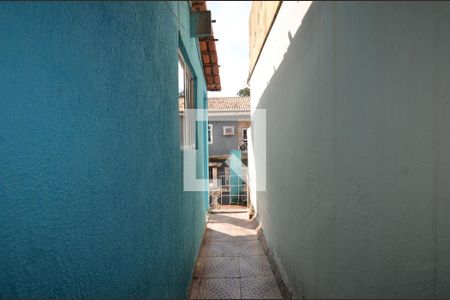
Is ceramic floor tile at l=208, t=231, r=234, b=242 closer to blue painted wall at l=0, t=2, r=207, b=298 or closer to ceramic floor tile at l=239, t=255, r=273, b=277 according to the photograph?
ceramic floor tile at l=239, t=255, r=273, b=277

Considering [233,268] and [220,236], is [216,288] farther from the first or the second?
[220,236]

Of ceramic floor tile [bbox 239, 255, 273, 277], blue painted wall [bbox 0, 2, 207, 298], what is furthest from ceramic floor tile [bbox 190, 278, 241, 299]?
blue painted wall [bbox 0, 2, 207, 298]

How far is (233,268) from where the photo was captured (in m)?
4.23

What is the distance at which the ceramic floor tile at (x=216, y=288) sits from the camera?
3.48m

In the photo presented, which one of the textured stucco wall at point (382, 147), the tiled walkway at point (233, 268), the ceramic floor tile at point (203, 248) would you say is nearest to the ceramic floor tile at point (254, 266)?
the tiled walkway at point (233, 268)

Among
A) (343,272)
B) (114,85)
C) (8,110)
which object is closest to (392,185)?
(343,272)

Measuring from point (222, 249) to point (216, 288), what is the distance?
1.34 m

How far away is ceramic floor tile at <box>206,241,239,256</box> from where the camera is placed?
4812 mm

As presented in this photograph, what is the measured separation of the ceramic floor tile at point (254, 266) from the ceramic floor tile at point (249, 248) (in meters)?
0.18

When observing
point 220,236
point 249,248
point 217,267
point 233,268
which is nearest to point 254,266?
point 233,268

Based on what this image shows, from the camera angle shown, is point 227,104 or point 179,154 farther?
point 227,104

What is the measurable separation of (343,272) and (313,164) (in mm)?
932

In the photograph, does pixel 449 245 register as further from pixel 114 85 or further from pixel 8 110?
pixel 8 110

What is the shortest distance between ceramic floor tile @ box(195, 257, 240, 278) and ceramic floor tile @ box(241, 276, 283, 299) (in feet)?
0.94
